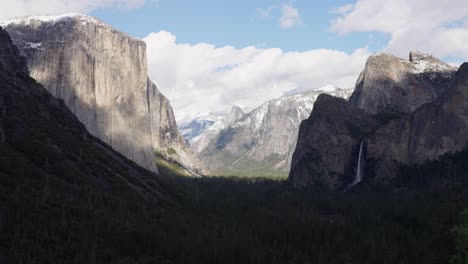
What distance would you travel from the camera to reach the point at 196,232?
118938mm

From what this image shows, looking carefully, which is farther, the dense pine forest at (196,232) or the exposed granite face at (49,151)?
the exposed granite face at (49,151)

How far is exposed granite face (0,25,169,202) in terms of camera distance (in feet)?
379

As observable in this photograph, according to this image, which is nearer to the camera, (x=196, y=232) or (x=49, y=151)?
(x=196, y=232)

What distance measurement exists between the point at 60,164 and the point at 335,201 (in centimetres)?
10749

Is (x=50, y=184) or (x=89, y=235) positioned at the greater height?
(x=50, y=184)

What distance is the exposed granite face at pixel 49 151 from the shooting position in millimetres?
115438

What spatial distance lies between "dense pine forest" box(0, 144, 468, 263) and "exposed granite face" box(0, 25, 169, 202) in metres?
2.29

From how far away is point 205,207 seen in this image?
16838 centimetres

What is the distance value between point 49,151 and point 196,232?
4095 centimetres

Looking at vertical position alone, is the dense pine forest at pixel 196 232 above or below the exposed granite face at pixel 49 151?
below

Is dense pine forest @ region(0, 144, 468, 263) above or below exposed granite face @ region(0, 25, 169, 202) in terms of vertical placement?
below

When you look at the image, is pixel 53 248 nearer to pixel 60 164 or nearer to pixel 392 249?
pixel 60 164

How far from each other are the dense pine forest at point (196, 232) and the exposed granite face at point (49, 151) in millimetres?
2294

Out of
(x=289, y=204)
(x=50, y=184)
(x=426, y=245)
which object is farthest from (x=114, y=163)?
(x=426, y=245)
